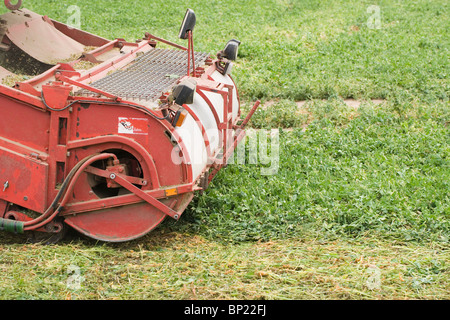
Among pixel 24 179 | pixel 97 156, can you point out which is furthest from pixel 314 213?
pixel 24 179

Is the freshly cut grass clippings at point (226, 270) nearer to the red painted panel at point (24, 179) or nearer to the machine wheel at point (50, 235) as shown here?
the machine wheel at point (50, 235)

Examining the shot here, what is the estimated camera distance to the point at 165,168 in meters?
5.84

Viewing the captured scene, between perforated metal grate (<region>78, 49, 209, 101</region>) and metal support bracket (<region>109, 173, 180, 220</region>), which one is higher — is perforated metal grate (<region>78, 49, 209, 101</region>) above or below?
above

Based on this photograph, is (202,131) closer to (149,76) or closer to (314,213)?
(149,76)

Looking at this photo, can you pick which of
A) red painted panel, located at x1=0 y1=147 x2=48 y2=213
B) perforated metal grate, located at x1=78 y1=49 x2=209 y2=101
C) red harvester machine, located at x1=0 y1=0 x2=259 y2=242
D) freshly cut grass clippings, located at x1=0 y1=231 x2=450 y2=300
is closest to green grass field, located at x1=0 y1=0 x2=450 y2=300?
freshly cut grass clippings, located at x1=0 y1=231 x2=450 y2=300

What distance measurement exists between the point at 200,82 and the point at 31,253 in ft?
7.91

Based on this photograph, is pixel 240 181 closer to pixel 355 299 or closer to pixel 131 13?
pixel 355 299

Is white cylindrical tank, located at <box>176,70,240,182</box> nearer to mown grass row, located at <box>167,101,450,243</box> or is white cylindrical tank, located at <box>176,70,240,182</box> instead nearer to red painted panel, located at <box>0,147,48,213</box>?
mown grass row, located at <box>167,101,450,243</box>

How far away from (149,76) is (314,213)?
2278 mm

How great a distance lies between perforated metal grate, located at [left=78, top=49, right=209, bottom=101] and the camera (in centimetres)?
609

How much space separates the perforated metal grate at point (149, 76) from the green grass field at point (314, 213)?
4.29 feet

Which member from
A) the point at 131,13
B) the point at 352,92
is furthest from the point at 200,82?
the point at 131,13

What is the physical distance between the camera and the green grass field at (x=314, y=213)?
5.14 metres

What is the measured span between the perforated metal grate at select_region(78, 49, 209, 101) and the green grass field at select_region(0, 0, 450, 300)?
1307 millimetres
